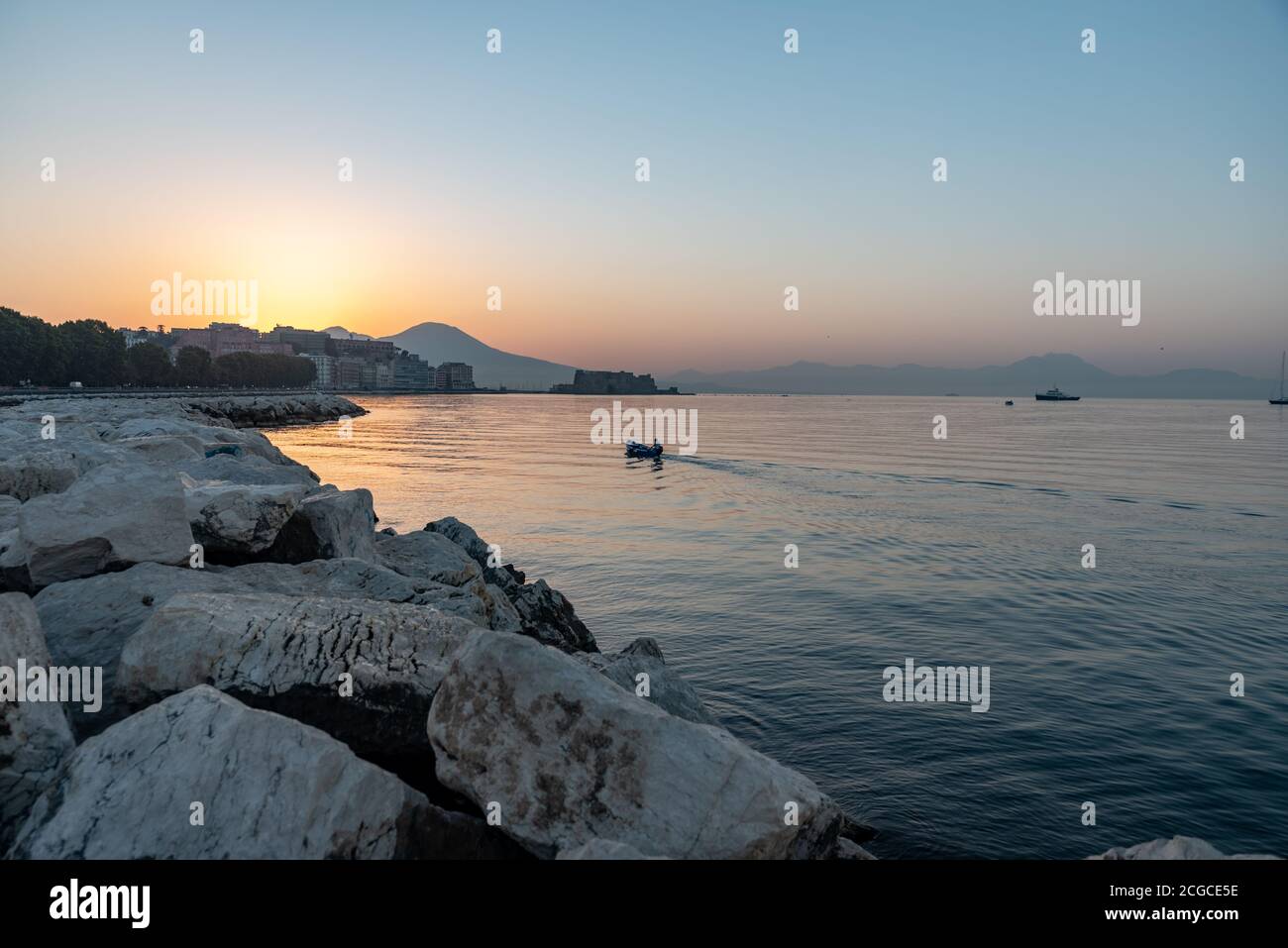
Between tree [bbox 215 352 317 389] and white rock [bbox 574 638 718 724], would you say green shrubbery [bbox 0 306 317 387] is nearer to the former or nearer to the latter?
tree [bbox 215 352 317 389]

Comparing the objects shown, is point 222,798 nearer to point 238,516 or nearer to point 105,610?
point 105,610

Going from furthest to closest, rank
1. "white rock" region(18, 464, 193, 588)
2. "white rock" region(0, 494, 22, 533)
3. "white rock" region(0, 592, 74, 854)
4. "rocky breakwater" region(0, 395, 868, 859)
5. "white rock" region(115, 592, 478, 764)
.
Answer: "white rock" region(0, 494, 22, 533), "white rock" region(18, 464, 193, 588), "white rock" region(115, 592, 478, 764), "white rock" region(0, 592, 74, 854), "rocky breakwater" region(0, 395, 868, 859)

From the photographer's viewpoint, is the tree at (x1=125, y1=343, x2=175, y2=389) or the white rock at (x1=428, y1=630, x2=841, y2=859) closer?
the white rock at (x1=428, y1=630, x2=841, y2=859)

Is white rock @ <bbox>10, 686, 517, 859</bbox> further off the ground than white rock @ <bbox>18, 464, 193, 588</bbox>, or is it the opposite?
white rock @ <bbox>18, 464, 193, 588</bbox>

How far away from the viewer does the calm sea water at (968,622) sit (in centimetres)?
1009

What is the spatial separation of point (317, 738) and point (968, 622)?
49.0 ft

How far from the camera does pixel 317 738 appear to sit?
17.6 feet

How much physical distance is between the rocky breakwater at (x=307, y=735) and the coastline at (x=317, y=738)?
0.02 metres

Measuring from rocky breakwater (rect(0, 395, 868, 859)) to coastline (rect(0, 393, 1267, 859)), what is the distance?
2 cm

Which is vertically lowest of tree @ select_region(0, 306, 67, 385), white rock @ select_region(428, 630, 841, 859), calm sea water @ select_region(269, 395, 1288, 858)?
calm sea water @ select_region(269, 395, 1288, 858)

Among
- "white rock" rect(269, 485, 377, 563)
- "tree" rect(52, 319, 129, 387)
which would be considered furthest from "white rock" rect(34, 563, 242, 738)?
"tree" rect(52, 319, 129, 387)

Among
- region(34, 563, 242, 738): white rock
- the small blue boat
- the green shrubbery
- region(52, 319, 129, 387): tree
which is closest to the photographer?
region(34, 563, 242, 738): white rock

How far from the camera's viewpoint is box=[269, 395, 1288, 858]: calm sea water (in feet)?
33.1

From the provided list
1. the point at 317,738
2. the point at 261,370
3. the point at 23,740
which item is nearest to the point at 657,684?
the point at 317,738
